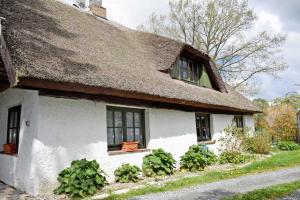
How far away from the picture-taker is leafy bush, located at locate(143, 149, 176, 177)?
8.40m

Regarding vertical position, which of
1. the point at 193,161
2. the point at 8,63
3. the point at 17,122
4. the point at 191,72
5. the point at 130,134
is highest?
the point at 191,72

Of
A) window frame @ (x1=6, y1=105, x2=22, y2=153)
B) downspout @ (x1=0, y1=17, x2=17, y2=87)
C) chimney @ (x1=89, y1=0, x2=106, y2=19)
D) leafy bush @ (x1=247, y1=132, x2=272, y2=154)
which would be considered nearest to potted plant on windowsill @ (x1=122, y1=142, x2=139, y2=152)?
window frame @ (x1=6, y1=105, x2=22, y2=153)

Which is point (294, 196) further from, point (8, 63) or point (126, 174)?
point (8, 63)

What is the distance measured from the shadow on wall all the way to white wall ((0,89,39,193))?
0.85 metres

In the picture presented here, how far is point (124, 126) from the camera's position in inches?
342

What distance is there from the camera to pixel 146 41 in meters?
13.3

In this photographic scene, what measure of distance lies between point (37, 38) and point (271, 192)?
6.46 meters

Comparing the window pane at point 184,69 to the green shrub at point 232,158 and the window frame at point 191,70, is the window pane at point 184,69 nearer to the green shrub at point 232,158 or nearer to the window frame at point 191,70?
the window frame at point 191,70

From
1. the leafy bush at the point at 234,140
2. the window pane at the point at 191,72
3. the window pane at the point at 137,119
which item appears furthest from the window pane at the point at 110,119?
the window pane at the point at 191,72

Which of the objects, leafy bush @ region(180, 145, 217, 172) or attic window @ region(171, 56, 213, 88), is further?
attic window @ region(171, 56, 213, 88)

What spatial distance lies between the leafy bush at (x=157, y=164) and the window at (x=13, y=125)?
3.56 m

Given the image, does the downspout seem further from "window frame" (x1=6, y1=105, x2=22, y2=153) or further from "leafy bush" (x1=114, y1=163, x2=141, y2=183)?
"leafy bush" (x1=114, y1=163, x2=141, y2=183)

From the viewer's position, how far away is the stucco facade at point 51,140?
6418 mm

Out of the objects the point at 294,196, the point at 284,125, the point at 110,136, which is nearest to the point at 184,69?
the point at 110,136
